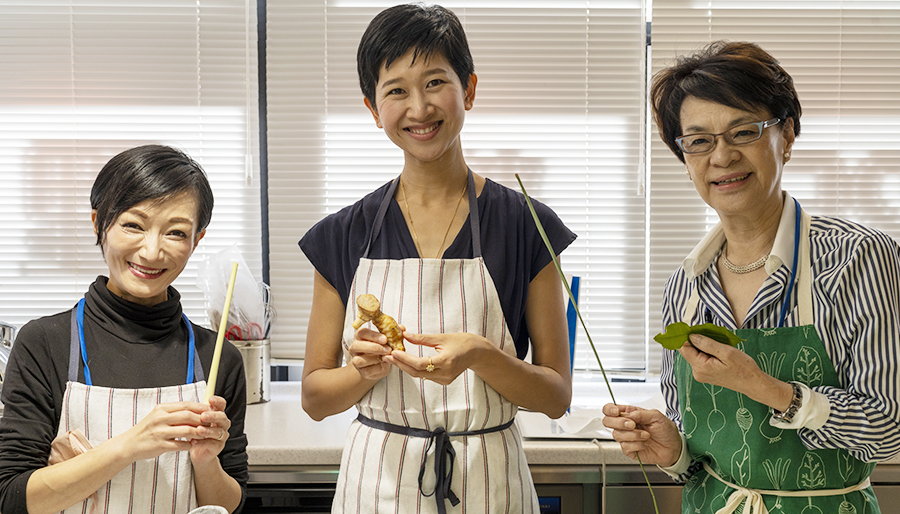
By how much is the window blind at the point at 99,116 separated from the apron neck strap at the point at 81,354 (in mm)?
1299

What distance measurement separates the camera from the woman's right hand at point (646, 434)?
4.24ft

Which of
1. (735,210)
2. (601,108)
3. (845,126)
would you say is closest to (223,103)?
(601,108)

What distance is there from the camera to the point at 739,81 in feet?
3.96

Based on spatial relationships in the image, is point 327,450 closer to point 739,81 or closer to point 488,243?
point 488,243

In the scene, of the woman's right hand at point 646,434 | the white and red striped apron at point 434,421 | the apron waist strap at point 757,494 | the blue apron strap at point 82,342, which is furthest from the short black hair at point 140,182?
the apron waist strap at point 757,494

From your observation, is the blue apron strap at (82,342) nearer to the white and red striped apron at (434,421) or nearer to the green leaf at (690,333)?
the white and red striped apron at (434,421)

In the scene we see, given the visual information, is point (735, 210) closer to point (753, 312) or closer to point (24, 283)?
point (753, 312)

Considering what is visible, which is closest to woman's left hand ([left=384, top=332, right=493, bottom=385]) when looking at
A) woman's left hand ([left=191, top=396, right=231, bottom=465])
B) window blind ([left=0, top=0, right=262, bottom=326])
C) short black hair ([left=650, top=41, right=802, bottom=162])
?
woman's left hand ([left=191, top=396, right=231, bottom=465])

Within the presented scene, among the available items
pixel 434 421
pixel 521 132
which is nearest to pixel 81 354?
pixel 434 421

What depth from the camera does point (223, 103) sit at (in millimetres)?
2539

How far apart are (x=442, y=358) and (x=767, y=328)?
0.59 m

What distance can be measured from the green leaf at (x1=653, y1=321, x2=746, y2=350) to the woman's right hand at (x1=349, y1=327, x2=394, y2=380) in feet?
1.47

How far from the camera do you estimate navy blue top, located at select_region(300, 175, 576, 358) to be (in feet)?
4.41

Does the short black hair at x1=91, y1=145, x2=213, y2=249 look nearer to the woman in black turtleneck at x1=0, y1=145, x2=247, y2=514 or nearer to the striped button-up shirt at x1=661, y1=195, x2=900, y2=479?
the woman in black turtleneck at x1=0, y1=145, x2=247, y2=514
